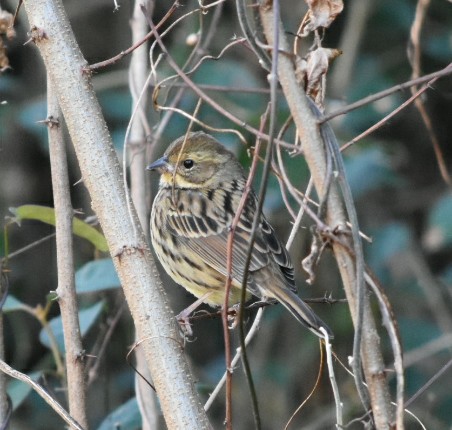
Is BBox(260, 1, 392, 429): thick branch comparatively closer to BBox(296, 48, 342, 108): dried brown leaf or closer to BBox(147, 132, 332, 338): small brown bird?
BBox(296, 48, 342, 108): dried brown leaf

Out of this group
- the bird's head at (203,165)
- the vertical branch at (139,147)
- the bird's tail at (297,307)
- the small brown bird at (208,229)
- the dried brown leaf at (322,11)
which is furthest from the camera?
the bird's head at (203,165)

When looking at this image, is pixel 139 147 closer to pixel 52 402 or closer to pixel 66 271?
pixel 66 271

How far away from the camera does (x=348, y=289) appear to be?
1.87 meters

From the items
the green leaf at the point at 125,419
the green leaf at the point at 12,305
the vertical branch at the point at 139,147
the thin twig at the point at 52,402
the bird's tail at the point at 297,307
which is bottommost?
the thin twig at the point at 52,402

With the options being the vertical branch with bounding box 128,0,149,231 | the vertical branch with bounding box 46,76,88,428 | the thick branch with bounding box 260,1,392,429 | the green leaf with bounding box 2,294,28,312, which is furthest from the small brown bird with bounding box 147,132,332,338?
the thick branch with bounding box 260,1,392,429

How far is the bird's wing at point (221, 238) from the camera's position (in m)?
3.57

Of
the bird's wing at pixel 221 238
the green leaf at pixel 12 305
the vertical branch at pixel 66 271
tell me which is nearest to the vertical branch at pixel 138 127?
the bird's wing at pixel 221 238

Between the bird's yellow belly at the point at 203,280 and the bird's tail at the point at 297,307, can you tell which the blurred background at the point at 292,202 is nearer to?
the bird's yellow belly at the point at 203,280

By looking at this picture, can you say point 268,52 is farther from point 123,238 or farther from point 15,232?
point 15,232

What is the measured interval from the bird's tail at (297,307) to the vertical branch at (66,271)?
724mm

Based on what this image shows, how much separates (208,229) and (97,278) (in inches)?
26.3

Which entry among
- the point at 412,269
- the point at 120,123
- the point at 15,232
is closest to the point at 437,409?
the point at 412,269

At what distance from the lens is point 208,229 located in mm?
3883

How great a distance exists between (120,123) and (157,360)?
366cm
